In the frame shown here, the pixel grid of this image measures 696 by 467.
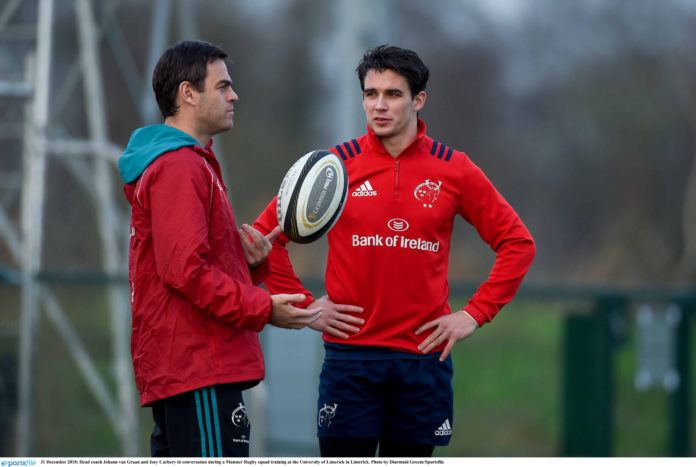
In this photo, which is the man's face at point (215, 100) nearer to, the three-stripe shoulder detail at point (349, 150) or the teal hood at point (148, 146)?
the teal hood at point (148, 146)

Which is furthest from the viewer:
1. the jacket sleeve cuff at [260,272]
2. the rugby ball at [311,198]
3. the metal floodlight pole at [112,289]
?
the metal floodlight pole at [112,289]

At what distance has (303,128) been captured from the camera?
65.1ft

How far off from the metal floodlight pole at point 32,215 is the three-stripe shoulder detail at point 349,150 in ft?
10.3

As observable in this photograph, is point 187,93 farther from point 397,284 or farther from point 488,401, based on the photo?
point 488,401

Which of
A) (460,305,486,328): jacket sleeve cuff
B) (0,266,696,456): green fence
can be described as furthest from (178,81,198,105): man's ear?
(0,266,696,456): green fence

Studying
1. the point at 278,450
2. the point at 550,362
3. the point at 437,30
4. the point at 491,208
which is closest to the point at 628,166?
the point at 437,30

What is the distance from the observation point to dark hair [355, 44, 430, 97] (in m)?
3.14

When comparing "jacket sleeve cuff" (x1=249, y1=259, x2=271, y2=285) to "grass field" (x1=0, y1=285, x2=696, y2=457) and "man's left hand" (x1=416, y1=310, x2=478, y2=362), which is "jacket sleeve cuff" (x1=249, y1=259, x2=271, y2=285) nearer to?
"man's left hand" (x1=416, y1=310, x2=478, y2=362)

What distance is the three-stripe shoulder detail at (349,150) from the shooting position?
130 inches

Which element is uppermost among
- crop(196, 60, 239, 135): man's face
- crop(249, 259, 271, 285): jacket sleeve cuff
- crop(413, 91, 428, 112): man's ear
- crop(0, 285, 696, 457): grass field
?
crop(413, 91, 428, 112): man's ear

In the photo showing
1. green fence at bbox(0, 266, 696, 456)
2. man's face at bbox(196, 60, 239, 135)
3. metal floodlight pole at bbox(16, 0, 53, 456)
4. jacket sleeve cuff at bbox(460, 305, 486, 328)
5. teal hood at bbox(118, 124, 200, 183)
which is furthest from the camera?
green fence at bbox(0, 266, 696, 456)

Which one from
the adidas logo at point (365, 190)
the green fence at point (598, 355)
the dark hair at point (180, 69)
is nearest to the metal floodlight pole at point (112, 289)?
the green fence at point (598, 355)

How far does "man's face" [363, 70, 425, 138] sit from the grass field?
12.5ft

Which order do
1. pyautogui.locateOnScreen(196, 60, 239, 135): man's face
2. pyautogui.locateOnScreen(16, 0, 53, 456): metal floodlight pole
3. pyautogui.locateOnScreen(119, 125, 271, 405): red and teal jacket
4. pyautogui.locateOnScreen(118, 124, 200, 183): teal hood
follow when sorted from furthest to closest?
pyautogui.locateOnScreen(16, 0, 53, 456): metal floodlight pole
pyautogui.locateOnScreen(196, 60, 239, 135): man's face
pyautogui.locateOnScreen(118, 124, 200, 183): teal hood
pyautogui.locateOnScreen(119, 125, 271, 405): red and teal jacket
